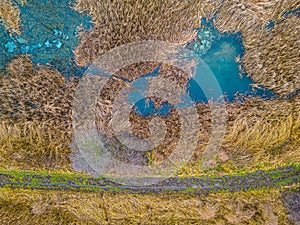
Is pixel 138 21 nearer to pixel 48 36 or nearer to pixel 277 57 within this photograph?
pixel 48 36

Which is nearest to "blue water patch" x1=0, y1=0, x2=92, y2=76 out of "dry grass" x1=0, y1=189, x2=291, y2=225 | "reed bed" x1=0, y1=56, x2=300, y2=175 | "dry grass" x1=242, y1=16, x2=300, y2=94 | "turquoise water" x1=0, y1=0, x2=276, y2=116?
"turquoise water" x1=0, y1=0, x2=276, y2=116

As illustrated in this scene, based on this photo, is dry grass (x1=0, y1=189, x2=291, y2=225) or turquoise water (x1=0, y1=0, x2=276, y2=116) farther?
dry grass (x1=0, y1=189, x2=291, y2=225)

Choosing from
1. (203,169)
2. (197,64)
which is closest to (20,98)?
(197,64)

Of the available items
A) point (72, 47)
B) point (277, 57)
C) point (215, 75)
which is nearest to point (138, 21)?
point (72, 47)

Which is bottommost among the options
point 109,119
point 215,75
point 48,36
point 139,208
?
point 139,208

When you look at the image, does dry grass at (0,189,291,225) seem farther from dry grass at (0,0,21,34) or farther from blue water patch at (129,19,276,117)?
dry grass at (0,0,21,34)

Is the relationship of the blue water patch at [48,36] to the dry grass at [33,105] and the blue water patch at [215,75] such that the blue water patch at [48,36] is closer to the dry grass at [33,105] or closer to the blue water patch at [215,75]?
the dry grass at [33,105]

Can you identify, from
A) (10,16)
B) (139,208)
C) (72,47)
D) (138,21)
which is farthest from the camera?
(139,208)

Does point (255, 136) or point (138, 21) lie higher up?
point (138, 21)
